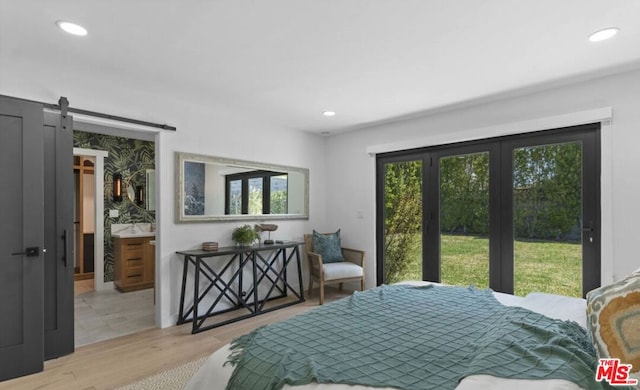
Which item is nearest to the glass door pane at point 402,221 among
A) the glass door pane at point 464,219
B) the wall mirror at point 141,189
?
the glass door pane at point 464,219

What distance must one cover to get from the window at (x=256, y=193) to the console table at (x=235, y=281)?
51 centimetres

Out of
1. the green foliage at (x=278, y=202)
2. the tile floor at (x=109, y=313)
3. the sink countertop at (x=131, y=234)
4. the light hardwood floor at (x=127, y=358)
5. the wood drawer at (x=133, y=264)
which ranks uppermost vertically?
the green foliage at (x=278, y=202)

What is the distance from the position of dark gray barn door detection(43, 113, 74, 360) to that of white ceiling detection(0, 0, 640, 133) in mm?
607

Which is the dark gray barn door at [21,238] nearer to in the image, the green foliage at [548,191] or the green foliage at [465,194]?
the green foliage at [465,194]

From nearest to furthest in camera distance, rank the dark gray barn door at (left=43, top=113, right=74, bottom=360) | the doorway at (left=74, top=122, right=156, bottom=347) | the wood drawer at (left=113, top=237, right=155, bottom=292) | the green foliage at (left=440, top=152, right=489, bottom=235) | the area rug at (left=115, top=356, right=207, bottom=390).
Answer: the area rug at (left=115, top=356, right=207, bottom=390), the dark gray barn door at (left=43, top=113, right=74, bottom=360), the green foliage at (left=440, top=152, right=489, bottom=235), the doorway at (left=74, top=122, right=156, bottom=347), the wood drawer at (left=113, top=237, right=155, bottom=292)

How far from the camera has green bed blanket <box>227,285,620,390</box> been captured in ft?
4.04

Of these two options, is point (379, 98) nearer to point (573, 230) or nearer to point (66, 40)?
point (573, 230)

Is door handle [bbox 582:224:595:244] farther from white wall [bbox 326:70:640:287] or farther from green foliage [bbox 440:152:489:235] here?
green foliage [bbox 440:152:489:235]

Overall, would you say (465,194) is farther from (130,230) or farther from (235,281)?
(130,230)

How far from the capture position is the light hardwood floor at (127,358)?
2.46 meters

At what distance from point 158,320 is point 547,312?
11.3 ft

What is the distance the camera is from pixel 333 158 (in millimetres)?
5293

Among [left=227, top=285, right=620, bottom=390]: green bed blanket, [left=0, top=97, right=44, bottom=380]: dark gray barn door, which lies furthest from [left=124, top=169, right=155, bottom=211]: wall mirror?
[left=227, top=285, right=620, bottom=390]: green bed blanket

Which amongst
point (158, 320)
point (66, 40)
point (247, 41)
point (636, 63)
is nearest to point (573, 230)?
point (636, 63)
